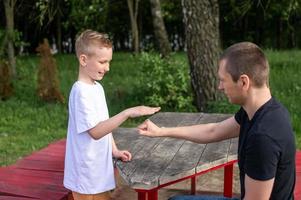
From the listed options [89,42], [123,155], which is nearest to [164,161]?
[123,155]

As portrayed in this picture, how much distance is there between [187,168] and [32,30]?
18863 millimetres

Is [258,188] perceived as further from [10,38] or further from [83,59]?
[10,38]

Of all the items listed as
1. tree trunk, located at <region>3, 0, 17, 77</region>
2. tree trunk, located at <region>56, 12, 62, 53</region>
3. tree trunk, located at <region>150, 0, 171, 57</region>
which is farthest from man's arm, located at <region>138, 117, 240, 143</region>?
tree trunk, located at <region>56, 12, 62, 53</region>

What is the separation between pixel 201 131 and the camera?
3129 millimetres

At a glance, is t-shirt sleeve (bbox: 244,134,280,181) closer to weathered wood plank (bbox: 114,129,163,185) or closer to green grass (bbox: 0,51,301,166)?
weathered wood plank (bbox: 114,129,163,185)

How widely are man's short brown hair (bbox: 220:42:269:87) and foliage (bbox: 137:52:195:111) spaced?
17.8 ft

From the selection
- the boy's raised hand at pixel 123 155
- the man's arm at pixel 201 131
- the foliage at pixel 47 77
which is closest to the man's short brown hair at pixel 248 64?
the man's arm at pixel 201 131

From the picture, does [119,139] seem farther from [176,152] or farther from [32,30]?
[32,30]

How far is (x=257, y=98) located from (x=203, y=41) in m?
5.32

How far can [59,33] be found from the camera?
2070 centimetres

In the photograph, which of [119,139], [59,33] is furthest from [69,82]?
[59,33]

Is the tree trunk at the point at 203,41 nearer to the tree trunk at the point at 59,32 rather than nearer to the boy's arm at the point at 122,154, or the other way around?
the boy's arm at the point at 122,154

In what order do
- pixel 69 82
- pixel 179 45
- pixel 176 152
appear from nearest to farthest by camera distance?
1. pixel 176 152
2. pixel 69 82
3. pixel 179 45

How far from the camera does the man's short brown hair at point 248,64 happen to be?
2.29 metres
